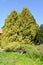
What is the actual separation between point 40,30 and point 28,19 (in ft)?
7.12

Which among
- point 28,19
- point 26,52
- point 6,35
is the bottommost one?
point 26,52

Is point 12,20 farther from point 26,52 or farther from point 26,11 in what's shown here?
point 26,52

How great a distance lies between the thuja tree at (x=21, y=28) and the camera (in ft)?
57.7

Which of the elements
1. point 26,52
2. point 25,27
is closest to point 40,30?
point 25,27

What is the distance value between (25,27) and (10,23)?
1.16 metres

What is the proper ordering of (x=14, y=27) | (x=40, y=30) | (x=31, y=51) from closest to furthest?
(x=31, y=51) → (x=14, y=27) → (x=40, y=30)

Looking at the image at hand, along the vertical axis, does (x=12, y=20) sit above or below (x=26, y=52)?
above

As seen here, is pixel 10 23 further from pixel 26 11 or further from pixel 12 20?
pixel 26 11

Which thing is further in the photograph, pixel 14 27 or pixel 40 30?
pixel 40 30

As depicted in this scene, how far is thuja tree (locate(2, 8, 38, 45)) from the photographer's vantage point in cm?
1759

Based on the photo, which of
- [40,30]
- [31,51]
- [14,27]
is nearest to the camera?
[31,51]

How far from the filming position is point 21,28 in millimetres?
17734

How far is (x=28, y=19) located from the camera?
58.6 feet

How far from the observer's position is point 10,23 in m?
17.9
